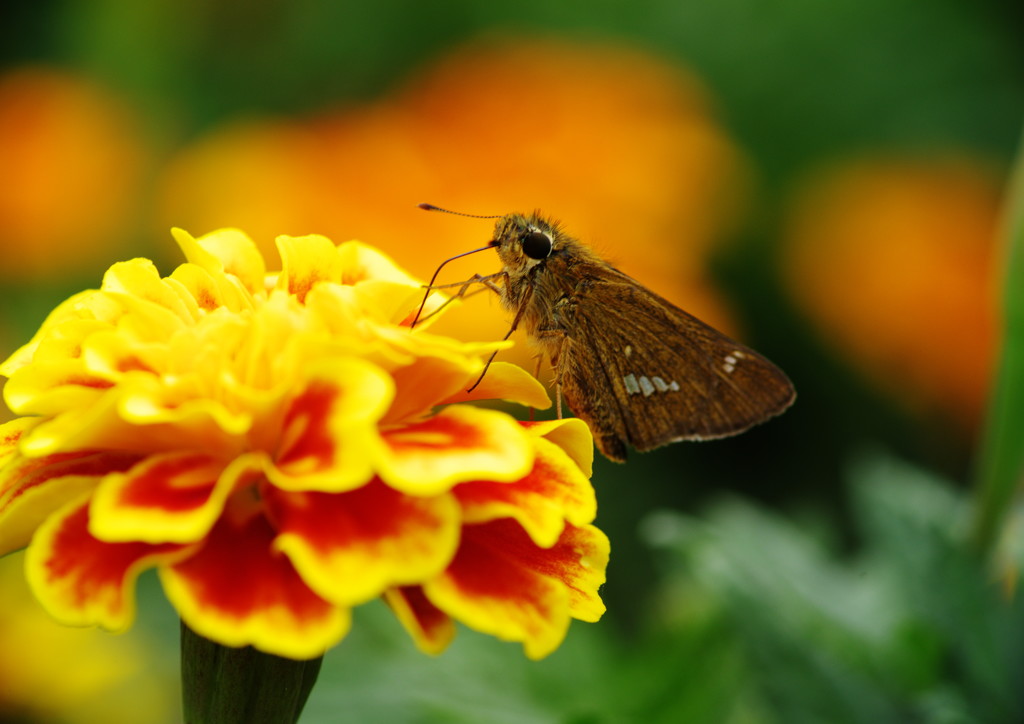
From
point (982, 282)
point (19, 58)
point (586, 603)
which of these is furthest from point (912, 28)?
point (586, 603)

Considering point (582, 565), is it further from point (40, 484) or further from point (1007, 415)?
point (1007, 415)

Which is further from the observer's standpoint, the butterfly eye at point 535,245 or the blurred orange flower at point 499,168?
the blurred orange flower at point 499,168

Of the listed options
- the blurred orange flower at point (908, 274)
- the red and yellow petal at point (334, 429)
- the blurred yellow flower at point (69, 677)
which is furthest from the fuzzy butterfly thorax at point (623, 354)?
the blurred orange flower at point (908, 274)

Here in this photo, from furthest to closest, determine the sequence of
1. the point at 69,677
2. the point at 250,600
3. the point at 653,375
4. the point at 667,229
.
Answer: the point at 667,229 → the point at 69,677 → the point at 653,375 → the point at 250,600

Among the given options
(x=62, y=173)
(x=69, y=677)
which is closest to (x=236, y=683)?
(x=69, y=677)

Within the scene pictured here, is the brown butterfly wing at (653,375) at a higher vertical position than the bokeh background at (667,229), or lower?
higher

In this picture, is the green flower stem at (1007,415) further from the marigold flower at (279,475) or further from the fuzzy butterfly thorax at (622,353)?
the marigold flower at (279,475)
